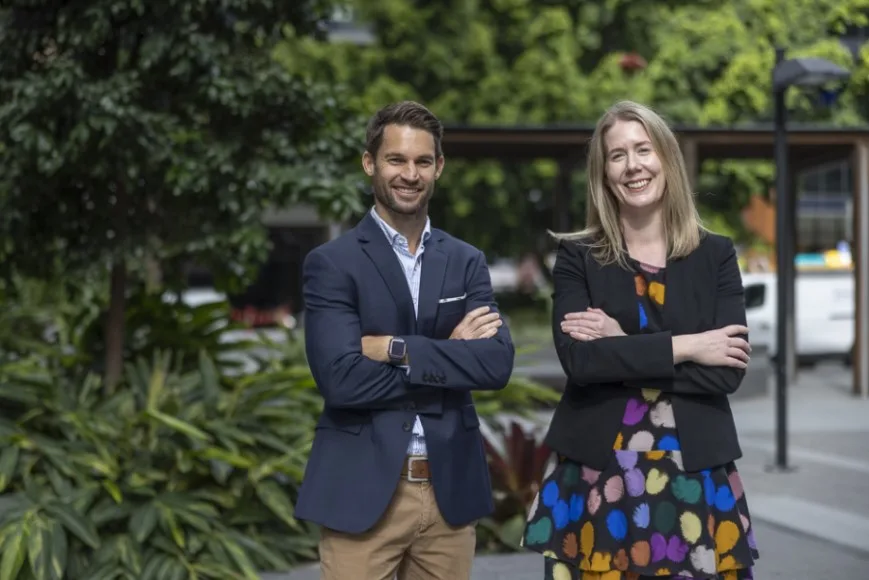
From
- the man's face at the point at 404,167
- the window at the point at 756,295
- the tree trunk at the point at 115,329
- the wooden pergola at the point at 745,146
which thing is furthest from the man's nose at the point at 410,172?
the window at the point at 756,295

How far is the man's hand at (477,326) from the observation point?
3312mm

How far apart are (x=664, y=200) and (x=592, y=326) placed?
40cm

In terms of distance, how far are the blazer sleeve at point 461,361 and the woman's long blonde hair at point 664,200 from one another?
Answer: 1.19 feet

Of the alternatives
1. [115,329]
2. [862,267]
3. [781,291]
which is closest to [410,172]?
[115,329]

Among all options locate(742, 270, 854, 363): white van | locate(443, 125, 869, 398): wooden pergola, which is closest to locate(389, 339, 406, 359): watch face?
locate(443, 125, 869, 398): wooden pergola

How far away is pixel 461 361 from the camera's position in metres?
3.19

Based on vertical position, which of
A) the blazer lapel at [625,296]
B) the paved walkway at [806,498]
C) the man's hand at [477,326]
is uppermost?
the blazer lapel at [625,296]

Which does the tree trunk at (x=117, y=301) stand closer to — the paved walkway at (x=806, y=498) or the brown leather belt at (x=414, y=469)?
the paved walkway at (x=806, y=498)

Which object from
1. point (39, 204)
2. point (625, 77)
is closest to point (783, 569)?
point (39, 204)

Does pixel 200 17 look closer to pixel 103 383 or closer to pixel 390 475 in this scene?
pixel 103 383

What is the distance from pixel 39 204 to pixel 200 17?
5.04 ft

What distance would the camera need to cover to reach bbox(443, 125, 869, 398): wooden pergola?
1493cm

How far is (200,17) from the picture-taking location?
24.1 ft

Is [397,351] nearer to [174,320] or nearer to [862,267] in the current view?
[174,320]
